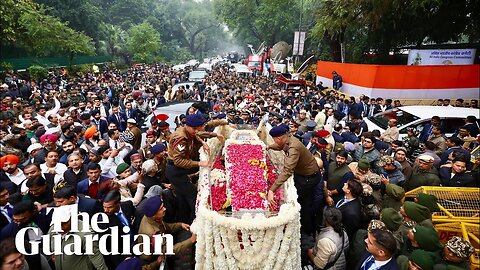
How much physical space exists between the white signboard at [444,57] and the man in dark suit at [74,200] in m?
18.6

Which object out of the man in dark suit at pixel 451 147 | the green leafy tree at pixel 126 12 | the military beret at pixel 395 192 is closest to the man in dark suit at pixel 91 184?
the military beret at pixel 395 192

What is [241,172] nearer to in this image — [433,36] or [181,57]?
[433,36]

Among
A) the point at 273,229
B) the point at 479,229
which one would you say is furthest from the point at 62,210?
the point at 479,229

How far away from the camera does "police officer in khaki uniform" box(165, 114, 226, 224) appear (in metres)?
4.58

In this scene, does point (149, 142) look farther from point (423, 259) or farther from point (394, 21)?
point (394, 21)

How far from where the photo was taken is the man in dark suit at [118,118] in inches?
332

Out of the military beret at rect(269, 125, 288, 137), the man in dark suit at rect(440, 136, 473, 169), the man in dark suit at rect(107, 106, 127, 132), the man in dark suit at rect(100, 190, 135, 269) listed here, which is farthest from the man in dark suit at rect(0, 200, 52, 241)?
the man in dark suit at rect(440, 136, 473, 169)

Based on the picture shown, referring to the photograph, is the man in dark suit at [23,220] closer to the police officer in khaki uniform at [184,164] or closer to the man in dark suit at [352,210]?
the police officer in khaki uniform at [184,164]

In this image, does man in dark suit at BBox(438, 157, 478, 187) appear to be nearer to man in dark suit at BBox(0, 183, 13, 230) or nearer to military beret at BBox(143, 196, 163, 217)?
military beret at BBox(143, 196, 163, 217)

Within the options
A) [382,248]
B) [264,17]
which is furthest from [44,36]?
[382,248]

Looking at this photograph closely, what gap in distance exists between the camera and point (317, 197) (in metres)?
4.84

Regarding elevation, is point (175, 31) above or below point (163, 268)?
above

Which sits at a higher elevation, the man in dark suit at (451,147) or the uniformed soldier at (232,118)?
the man in dark suit at (451,147)

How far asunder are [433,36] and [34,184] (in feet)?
78.0
